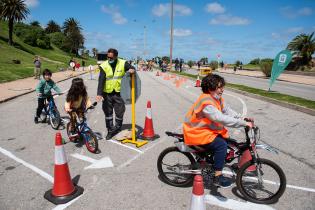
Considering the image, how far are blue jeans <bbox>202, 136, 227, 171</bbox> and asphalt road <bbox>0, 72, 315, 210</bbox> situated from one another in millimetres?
526

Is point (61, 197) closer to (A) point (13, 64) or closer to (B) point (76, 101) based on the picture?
(B) point (76, 101)

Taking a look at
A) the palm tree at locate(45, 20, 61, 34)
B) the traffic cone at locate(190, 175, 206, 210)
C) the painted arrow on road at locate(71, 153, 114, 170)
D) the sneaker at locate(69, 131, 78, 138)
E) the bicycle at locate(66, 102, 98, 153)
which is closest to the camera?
the traffic cone at locate(190, 175, 206, 210)

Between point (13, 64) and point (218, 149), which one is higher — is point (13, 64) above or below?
below

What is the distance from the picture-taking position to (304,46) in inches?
1750

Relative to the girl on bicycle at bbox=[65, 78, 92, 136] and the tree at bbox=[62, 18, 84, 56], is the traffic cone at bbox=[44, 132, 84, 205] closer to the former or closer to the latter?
the girl on bicycle at bbox=[65, 78, 92, 136]

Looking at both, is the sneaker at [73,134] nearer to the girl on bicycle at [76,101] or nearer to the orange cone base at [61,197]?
the girl on bicycle at [76,101]

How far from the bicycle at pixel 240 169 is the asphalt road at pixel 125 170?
143mm

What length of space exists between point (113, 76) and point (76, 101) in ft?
3.28

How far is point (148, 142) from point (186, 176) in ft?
7.38

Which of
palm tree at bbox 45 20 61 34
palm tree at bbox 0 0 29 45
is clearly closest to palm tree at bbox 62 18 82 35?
palm tree at bbox 45 20 61 34

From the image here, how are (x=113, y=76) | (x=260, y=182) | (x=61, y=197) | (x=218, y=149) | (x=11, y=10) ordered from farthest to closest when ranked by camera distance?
1. (x=11, y=10)
2. (x=113, y=76)
3. (x=260, y=182)
4. (x=61, y=197)
5. (x=218, y=149)

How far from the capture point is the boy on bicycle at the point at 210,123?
156 inches

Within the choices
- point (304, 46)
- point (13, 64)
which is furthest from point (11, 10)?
point (304, 46)

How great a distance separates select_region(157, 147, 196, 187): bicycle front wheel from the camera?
4465mm
